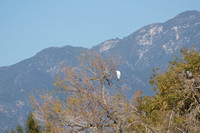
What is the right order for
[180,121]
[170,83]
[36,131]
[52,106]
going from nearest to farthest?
[180,121] < [170,83] < [52,106] < [36,131]

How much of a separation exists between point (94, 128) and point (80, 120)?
6.41 feet

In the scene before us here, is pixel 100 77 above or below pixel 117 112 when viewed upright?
above

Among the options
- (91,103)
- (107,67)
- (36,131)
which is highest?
(107,67)

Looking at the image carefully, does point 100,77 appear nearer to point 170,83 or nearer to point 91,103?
point 91,103

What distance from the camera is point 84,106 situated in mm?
23547

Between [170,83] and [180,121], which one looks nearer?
[180,121]

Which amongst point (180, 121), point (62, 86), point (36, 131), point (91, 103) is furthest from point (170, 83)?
point (36, 131)

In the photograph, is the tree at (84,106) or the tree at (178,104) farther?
the tree at (84,106)

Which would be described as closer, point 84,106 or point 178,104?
point 178,104

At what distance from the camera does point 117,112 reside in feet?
78.1

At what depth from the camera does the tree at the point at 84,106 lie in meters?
23.1

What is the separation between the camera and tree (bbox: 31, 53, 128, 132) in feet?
75.7

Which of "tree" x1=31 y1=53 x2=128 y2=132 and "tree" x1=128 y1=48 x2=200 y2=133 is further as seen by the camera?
"tree" x1=31 y1=53 x2=128 y2=132

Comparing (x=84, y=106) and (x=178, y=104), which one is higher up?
(x=84, y=106)
